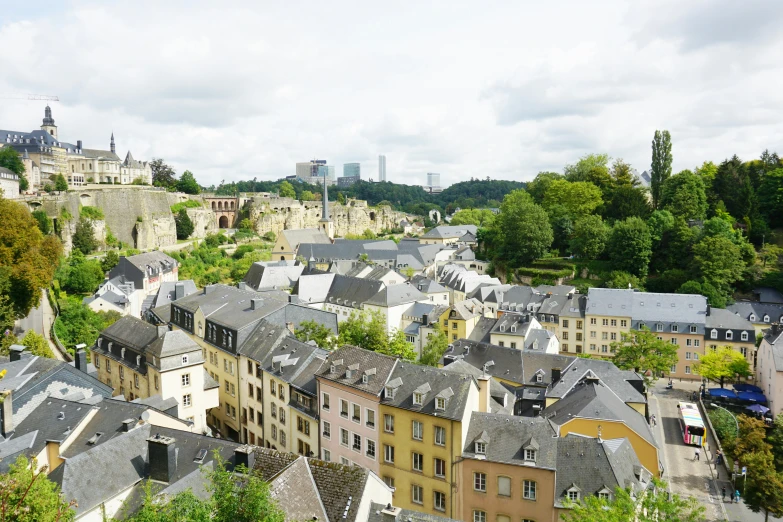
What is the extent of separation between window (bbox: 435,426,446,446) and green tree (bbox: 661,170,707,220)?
5012 centimetres

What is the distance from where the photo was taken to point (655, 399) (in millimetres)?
40375

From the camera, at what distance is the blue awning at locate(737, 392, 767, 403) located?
38219mm

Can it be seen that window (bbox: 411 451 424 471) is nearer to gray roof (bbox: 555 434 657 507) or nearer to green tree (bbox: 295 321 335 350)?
gray roof (bbox: 555 434 657 507)

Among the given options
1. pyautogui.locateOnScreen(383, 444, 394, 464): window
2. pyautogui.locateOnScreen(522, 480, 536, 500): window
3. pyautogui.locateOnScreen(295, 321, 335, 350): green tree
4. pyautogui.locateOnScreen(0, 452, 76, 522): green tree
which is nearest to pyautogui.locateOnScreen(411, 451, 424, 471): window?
pyautogui.locateOnScreen(383, 444, 394, 464): window

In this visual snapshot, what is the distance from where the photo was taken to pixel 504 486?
20359 millimetres

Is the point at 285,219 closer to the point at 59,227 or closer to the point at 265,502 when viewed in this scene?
the point at 59,227

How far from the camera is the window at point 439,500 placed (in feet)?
69.4

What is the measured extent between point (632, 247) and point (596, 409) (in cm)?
3686

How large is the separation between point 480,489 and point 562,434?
6930mm

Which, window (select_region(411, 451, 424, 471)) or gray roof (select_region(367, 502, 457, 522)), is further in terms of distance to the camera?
window (select_region(411, 451, 424, 471))

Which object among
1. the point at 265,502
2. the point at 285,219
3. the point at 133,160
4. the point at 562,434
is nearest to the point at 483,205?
the point at 285,219

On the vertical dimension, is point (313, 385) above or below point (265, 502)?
below

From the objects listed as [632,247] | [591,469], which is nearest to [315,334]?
[591,469]

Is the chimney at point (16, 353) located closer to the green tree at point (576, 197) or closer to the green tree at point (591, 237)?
the green tree at point (591, 237)
